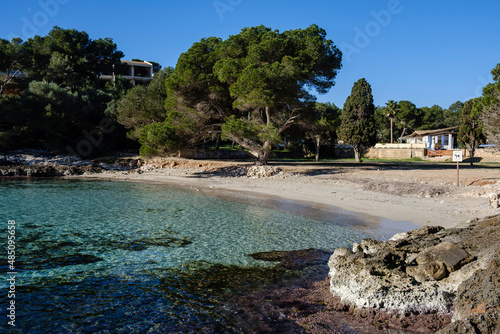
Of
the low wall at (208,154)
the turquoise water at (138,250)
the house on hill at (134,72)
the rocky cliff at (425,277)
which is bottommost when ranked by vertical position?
the turquoise water at (138,250)

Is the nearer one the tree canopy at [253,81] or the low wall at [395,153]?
the tree canopy at [253,81]

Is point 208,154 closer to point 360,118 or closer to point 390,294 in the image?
point 360,118

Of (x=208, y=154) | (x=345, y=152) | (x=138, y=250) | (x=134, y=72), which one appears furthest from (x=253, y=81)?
(x=134, y=72)

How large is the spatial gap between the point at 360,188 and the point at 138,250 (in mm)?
12462

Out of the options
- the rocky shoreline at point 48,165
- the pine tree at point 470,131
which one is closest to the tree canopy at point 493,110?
the pine tree at point 470,131

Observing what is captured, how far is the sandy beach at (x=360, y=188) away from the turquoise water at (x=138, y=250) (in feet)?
6.17

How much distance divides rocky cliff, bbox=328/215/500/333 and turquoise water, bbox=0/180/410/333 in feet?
6.95

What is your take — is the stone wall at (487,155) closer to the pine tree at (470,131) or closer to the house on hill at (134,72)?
the pine tree at (470,131)

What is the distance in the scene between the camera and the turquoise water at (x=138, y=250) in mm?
5285

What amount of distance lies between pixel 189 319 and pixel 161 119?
27913mm

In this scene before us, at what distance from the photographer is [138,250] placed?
8.54m

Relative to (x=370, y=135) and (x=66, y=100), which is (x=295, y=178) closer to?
(x=370, y=135)

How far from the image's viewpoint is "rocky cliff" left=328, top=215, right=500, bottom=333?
415cm

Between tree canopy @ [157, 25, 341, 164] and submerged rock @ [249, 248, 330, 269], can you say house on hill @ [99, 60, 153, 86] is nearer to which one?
tree canopy @ [157, 25, 341, 164]
